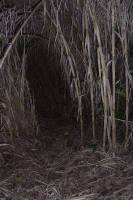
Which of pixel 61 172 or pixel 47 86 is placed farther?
pixel 47 86

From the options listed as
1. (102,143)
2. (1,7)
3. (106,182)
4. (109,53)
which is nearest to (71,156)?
(102,143)

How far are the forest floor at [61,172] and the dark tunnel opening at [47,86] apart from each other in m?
0.75

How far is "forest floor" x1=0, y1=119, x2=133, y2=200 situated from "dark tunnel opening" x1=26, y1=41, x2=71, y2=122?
0.75m

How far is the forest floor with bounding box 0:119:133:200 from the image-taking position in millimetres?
2629

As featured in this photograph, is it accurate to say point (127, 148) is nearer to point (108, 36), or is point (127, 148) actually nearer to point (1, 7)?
point (108, 36)

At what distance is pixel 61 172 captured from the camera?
2.92 metres

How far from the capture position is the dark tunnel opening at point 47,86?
163 inches

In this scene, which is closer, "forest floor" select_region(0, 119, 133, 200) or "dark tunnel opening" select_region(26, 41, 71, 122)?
"forest floor" select_region(0, 119, 133, 200)

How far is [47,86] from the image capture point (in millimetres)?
4301

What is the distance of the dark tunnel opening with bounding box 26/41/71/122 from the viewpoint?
414 centimetres

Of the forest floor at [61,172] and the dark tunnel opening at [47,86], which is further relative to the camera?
the dark tunnel opening at [47,86]

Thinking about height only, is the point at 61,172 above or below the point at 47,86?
below

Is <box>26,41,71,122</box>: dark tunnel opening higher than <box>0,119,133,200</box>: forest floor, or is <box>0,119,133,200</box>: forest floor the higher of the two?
<box>26,41,71,122</box>: dark tunnel opening

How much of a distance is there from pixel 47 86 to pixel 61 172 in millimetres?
1512
